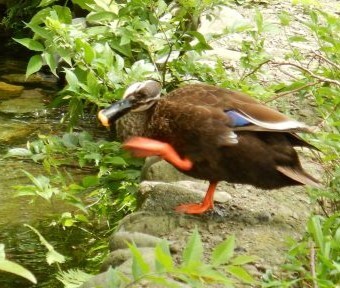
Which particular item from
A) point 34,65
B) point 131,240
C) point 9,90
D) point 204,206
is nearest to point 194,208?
point 204,206

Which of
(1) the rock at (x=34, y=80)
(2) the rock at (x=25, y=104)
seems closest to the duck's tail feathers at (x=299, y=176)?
(2) the rock at (x=25, y=104)

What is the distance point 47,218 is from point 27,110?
9.73 feet

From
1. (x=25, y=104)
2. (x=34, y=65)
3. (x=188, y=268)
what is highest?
(x=188, y=268)

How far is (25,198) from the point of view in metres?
5.63

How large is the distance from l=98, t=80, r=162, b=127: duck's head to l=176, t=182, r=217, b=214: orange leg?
0.42 metres

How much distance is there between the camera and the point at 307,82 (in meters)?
4.16

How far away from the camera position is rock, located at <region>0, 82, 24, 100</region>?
8.49 m

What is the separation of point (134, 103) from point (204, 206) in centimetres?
50

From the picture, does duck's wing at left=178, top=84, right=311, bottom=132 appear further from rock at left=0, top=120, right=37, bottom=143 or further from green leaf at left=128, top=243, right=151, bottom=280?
rock at left=0, top=120, right=37, bottom=143

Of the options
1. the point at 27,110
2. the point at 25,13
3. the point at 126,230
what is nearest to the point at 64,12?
the point at 126,230

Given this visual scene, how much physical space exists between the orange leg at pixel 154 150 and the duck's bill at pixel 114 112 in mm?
196

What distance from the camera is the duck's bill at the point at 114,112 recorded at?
3.17m

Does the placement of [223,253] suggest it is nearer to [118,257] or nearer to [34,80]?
[118,257]


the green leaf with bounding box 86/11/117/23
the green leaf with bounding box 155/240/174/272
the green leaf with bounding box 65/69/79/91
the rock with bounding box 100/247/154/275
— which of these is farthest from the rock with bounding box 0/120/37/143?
the green leaf with bounding box 155/240/174/272
